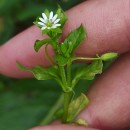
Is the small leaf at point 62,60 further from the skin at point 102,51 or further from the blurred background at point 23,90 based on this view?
the blurred background at point 23,90

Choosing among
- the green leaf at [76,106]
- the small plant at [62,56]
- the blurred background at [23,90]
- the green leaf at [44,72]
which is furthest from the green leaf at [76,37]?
the blurred background at [23,90]

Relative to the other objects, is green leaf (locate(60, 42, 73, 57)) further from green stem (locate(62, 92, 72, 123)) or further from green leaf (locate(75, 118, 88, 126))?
green leaf (locate(75, 118, 88, 126))

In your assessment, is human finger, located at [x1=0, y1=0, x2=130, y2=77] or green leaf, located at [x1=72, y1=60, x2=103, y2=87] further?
human finger, located at [x1=0, y1=0, x2=130, y2=77]

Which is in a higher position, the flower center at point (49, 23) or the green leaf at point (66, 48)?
the flower center at point (49, 23)

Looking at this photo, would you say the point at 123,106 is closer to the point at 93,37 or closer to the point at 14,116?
the point at 93,37

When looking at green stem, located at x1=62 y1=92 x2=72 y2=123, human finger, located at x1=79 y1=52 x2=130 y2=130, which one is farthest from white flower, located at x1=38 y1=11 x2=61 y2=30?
human finger, located at x1=79 y1=52 x2=130 y2=130

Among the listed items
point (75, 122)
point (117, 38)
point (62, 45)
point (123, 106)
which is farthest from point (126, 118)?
point (62, 45)

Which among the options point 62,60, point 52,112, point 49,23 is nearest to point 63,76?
point 62,60
